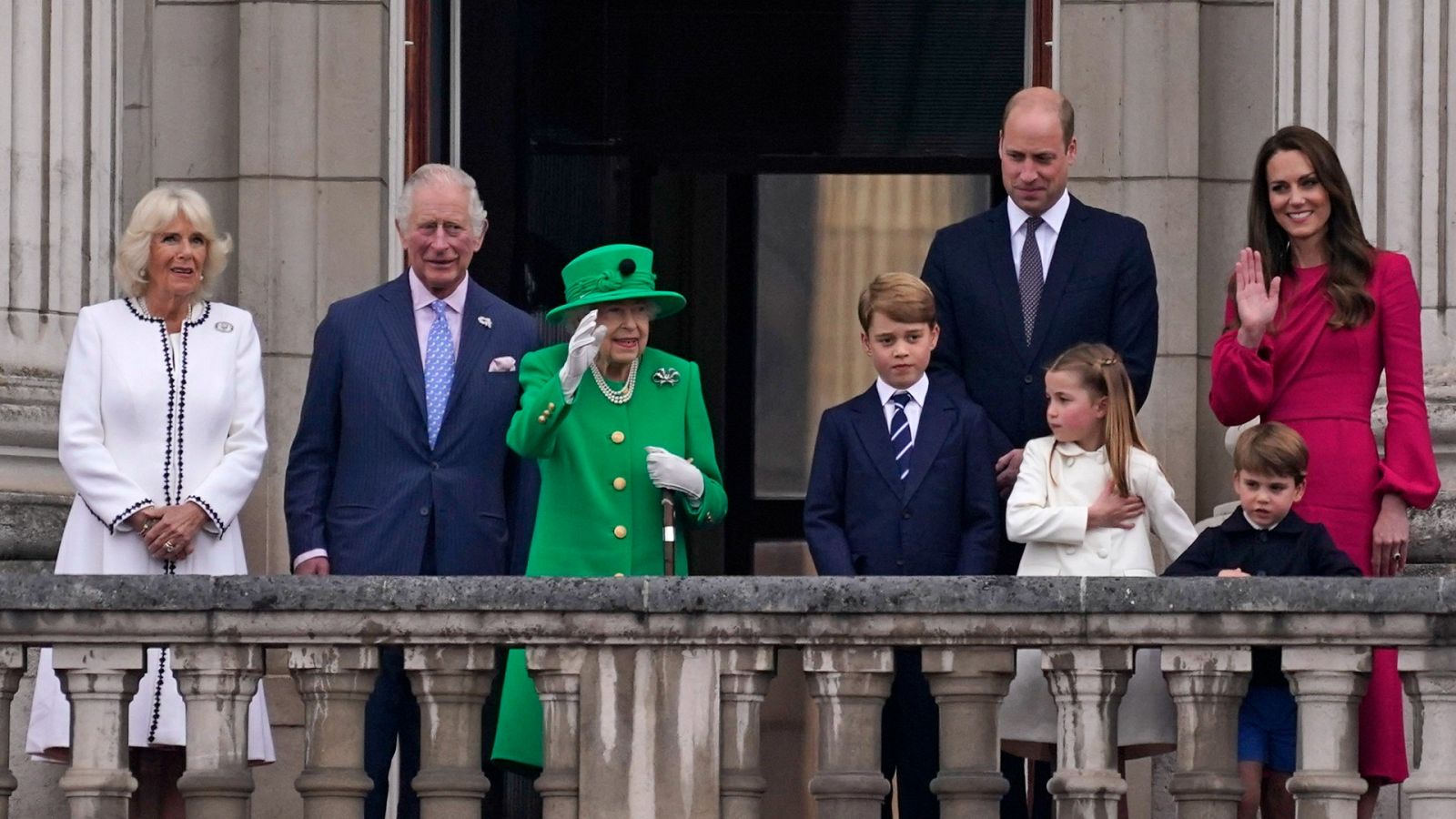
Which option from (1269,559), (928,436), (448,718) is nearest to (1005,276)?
(928,436)

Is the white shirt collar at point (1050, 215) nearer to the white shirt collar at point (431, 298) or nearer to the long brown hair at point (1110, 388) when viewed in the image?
the long brown hair at point (1110, 388)

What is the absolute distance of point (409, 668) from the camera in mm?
6406

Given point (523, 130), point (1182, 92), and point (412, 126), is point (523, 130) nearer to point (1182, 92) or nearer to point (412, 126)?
point (412, 126)

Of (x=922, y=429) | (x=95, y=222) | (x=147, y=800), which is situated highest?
(x=95, y=222)

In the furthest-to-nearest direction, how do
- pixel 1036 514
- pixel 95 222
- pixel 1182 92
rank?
pixel 1182 92 < pixel 95 222 < pixel 1036 514

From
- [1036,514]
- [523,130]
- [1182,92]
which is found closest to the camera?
[1036,514]

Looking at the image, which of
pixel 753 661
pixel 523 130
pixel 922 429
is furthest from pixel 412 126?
pixel 753 661

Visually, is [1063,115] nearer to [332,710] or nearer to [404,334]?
[404,334]

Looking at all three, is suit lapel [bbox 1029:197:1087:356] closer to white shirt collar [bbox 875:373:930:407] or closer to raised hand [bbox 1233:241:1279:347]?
white shirt collar [bbox 875:373:930:407]

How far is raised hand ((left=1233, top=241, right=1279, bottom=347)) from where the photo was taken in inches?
267

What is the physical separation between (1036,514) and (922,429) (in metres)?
0.41

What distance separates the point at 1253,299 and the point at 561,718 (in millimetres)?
1960

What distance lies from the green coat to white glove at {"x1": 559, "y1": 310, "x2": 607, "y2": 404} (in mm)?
186

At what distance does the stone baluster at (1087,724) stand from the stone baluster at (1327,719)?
39cm
